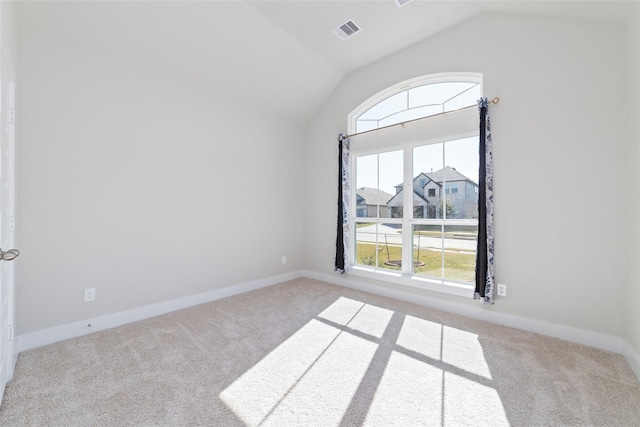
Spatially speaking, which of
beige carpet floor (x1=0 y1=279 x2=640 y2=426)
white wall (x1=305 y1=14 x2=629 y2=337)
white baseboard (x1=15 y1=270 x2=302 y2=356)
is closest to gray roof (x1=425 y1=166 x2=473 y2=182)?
white wall (x1=305 y1=14 x2=629 y2=337)

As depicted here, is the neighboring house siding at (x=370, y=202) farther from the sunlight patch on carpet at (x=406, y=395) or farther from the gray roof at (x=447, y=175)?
the sunlight patch on carpet at (x=406, y=395)

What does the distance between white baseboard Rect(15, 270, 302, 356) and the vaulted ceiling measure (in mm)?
→ 2508

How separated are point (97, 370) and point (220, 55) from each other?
312 centimetres

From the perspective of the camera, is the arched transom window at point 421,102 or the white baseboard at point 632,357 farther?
the arched transom window at point 421,102

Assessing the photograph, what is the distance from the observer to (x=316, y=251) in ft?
14.6

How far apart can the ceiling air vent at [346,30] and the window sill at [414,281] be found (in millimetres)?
2955

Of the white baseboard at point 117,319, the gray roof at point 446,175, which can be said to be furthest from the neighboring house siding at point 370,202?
the white baseboard at point 117,319

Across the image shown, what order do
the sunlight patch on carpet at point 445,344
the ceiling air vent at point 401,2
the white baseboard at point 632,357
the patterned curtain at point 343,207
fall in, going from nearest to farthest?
the white baseboard at point 632,357
the sunlight patch on carpet at point 445,344
the ceiling air vent at point 401,2
the patterned curtain at point 343,207

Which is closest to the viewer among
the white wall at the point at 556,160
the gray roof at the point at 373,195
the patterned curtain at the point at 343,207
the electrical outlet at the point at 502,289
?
the white wall at the point at 556,160

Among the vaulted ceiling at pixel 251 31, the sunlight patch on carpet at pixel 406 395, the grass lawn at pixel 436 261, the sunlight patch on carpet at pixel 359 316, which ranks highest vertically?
the vaulted ceiling at pixel 251 31

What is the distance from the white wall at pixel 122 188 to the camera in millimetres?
2262

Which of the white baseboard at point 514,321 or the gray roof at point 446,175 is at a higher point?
the gray roof at point 446,175

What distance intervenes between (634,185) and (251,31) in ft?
11.9

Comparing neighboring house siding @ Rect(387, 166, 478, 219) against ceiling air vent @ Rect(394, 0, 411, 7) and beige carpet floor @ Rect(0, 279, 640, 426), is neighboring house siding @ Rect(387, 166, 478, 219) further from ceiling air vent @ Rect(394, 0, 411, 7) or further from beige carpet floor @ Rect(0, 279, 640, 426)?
ceiling air vent @ Rect(394, 0, 411, 7)
